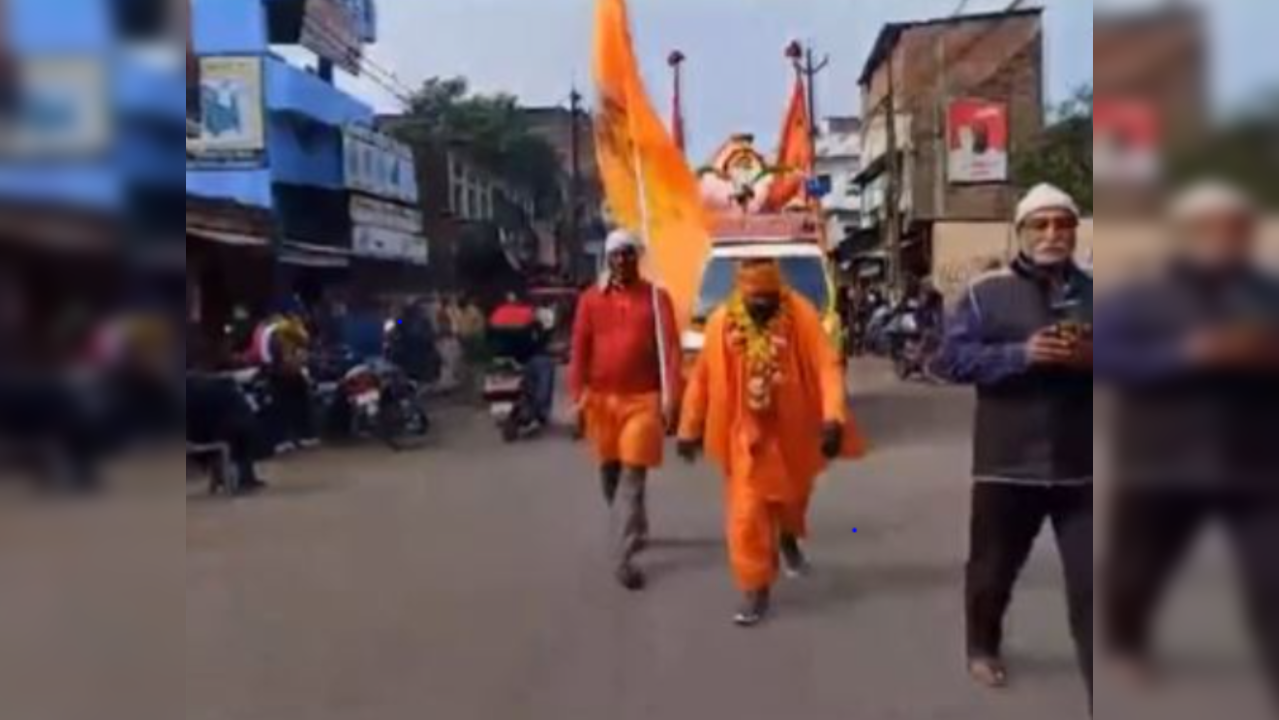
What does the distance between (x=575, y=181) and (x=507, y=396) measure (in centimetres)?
45

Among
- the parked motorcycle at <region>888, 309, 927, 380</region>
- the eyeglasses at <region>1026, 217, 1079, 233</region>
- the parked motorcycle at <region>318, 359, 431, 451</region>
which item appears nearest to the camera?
the eyeglasses at <region>1026, 217, 1079, 233</region>

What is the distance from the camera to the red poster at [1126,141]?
1.27 m

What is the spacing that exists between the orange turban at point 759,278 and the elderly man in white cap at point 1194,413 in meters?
2.42

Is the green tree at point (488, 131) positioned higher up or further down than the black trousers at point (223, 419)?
higher up

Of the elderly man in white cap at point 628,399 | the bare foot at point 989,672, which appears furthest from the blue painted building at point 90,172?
the elderly man in white cap at point 628,399

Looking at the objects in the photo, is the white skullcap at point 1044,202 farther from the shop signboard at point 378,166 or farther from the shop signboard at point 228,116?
the shop signboard at point 228,116

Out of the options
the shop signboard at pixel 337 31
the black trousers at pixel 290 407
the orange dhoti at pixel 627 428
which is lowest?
the orange dhoti at pixel 627 428

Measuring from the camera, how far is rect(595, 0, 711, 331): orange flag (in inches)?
84.9

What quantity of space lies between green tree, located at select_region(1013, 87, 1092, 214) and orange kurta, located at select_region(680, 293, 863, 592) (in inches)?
83.1

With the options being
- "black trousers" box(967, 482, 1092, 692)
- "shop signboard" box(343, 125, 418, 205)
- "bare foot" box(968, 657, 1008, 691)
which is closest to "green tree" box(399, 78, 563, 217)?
"shop signboard" box(343, 125, 418, 205)

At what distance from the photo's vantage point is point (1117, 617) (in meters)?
1.45

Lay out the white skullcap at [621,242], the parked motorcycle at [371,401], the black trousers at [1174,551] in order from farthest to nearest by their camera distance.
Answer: the white skullcap at [621,242] < the parked motorcycle at [371,401] < the black trousers at [1174,551]

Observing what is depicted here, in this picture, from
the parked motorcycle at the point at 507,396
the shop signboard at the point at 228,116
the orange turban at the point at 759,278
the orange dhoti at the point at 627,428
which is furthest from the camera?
the orange dhoti at the point at 627,428

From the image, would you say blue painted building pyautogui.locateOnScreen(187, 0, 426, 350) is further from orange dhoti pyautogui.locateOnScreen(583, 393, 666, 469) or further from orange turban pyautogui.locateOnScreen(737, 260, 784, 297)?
orange dhoti pyautogui.locateOnScreen(583, 393, 666, 469)
